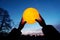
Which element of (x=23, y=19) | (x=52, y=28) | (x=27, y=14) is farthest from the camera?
(x=27, y=14)

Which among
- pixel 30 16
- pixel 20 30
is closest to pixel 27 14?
pixel 30 16

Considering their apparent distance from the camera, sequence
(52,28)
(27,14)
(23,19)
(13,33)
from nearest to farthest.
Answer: (52,28), (13,33), (23,19), (27,14)

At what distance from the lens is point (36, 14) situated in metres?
5.98

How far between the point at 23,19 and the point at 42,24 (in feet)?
3.59

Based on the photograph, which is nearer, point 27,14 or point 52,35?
point 52,35

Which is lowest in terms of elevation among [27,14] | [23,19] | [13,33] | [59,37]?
[59,37]

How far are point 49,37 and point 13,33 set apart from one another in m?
1.48

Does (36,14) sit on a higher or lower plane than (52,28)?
higher

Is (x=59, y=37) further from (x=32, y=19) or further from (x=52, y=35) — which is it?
(x=32, y=19)

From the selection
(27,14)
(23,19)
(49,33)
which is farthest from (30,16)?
(49,33)

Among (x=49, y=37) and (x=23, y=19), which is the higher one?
(x=23, y=19)

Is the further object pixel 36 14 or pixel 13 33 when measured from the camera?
pixel 36 14

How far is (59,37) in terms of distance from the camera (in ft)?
16.4

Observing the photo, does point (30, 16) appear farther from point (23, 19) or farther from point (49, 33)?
point (49, 33)
